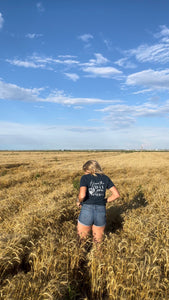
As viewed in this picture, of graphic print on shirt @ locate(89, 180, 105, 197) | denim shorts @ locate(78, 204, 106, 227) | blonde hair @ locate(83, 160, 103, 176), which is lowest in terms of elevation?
denim shorts @ locate(78, 204, 106, 227)

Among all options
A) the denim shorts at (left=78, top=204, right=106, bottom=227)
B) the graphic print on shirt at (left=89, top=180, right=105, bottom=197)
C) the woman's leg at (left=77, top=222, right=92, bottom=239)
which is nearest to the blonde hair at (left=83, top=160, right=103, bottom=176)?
the graphic print on shirt at (left=89, top=180, right=105, bottom=197)

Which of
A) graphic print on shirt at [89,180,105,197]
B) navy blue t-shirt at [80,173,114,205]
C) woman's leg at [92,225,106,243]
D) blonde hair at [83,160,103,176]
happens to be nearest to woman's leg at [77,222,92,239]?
woman's leg at [92,225,106,243]

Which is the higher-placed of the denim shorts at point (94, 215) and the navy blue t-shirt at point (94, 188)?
the navy blue t-shirt at point (94, 188)

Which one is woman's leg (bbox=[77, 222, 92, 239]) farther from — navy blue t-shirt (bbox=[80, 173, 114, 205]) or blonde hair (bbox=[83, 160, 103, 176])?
blonde hair (bbox=[83, 160, 103, 176])

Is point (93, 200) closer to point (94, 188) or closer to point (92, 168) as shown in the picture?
point (94, 188)

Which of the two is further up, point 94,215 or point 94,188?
point 94,188

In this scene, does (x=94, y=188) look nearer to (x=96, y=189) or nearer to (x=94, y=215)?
(x=96, y=189)

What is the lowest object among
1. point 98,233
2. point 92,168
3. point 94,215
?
point 98,233

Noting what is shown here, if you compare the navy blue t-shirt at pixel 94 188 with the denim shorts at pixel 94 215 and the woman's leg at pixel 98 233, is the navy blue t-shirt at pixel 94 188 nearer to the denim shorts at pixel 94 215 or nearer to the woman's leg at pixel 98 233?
the denim shorts at pixel 94 215

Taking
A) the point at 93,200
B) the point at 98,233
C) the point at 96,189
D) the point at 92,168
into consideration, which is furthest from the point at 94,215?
the point at 92,168

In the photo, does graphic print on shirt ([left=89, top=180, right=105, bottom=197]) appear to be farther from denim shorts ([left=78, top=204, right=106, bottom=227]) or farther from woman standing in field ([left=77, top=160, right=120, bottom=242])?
denim shorts ([left=78, top=204, right=106, bottom=227])

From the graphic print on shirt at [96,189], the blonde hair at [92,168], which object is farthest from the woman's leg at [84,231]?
the blonde hair at [92,168]

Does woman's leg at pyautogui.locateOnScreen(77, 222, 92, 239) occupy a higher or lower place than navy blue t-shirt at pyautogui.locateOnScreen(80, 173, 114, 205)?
lower

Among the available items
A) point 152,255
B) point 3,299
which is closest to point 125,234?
point 152,255
